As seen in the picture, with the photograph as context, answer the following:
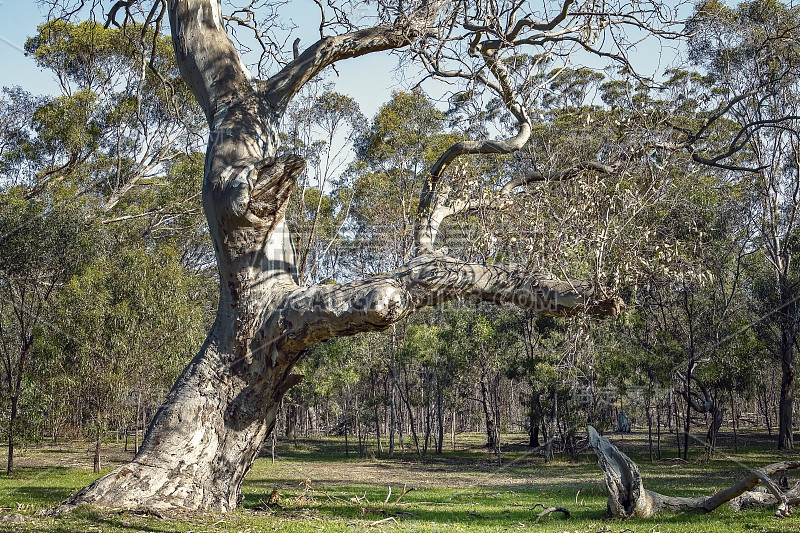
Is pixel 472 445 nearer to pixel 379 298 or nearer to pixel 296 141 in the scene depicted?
pixel 296 141

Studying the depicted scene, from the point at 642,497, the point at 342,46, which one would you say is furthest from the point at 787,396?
the point at 342,46

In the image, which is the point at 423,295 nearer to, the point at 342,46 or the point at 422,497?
the point at 342,46

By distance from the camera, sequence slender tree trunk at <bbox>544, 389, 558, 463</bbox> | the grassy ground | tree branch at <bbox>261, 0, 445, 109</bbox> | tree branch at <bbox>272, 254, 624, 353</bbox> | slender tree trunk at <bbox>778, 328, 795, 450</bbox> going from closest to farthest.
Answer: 1. the grassy ground
2. tree branch at <bbox>272, 254, 624, 353</bbox>
3. tree branch at <bbox>261, 0, 445, 109</bbox>
4. slender tree trunk at <bbox>544, 389, 558, 463</bbox>
5. slender tree trunk at <bbox>778, 328, 795, 450</bbox>

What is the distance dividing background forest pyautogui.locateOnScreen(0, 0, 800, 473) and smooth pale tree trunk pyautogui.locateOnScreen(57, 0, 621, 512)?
26.7 inches

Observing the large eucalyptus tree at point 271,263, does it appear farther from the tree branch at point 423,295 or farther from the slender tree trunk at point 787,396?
the slender tree trunk at point 787,396

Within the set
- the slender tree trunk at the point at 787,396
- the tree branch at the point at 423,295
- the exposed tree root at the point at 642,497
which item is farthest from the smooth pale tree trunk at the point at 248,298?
the slender tree trunk at the point at 787,396

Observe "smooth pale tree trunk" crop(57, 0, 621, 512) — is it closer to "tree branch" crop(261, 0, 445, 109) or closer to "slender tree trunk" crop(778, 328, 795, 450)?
"tree branch" crop(261, 0, 445, 109)

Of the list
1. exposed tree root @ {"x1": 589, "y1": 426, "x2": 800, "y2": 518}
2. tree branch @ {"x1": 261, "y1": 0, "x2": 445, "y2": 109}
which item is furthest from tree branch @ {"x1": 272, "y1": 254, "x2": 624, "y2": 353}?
tree branch @ {"x1": 261, "y1": 0, "x2": 445, "y2": 109}

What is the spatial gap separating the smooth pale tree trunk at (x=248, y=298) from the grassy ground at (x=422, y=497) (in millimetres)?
591

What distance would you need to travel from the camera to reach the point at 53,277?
18.0 meters

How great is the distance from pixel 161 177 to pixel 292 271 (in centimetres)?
2210

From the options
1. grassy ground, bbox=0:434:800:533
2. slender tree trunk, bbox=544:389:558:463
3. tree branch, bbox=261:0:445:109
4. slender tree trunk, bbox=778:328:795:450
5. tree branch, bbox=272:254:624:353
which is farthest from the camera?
slender tree trunk, bbox=778:328:795:450

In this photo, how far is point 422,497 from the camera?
40.8 ft

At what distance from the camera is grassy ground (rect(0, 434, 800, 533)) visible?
6.68 m
